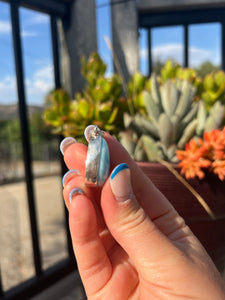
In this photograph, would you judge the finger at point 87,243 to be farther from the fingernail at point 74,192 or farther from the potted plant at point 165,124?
the potted plant at point 165,124

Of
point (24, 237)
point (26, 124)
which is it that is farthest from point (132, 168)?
point (24, 237)

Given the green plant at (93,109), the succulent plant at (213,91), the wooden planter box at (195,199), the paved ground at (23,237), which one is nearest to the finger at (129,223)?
the wooden planter box at (195,199)

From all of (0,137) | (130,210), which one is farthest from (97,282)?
(0,137)

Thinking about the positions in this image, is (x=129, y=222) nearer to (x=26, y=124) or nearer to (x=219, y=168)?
(x=219, y=168)

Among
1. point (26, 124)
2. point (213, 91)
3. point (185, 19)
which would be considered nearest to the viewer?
point (213, 91)

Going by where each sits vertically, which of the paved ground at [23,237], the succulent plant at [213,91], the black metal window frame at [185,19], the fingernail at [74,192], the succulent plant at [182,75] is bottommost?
the paved ground at [23,237]
